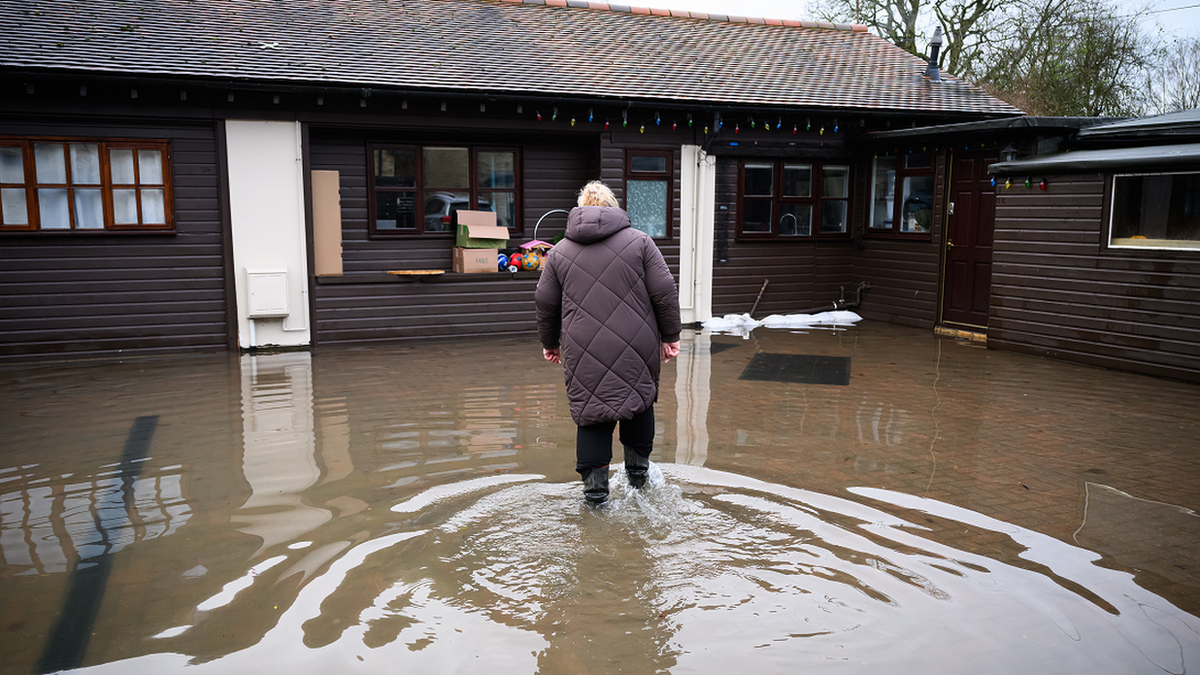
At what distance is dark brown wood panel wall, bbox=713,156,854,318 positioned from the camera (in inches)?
511

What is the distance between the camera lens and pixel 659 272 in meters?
4.52

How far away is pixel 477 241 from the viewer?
11.7 meters

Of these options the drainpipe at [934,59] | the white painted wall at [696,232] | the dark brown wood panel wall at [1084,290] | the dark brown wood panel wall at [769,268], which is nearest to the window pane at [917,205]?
the dark brown wood panel wall at [769,268]

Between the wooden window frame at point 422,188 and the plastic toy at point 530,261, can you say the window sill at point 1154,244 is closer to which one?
the plastic toy at point 530,261

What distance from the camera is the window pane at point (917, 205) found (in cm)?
1248

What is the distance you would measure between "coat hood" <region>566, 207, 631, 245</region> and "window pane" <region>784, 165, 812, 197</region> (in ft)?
31.0

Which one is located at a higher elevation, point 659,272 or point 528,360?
point 659,272

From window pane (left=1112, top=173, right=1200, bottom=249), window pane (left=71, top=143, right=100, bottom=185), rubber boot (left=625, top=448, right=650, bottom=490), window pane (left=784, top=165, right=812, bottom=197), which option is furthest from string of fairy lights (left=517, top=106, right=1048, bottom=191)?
rubber boot (left=625, top=448, right=650, bottom=490)

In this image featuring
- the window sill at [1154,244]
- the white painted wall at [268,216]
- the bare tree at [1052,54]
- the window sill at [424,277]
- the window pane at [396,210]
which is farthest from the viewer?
the bare tree at [1052,54]

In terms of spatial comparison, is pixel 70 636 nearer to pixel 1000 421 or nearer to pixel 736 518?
pixel 736 518

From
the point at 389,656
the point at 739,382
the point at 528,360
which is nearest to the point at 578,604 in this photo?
the point at 389,656

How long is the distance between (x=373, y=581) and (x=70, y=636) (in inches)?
46.1

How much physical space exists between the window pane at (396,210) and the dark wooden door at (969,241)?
728 centimetres

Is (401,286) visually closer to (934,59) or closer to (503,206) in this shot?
(503,206)
